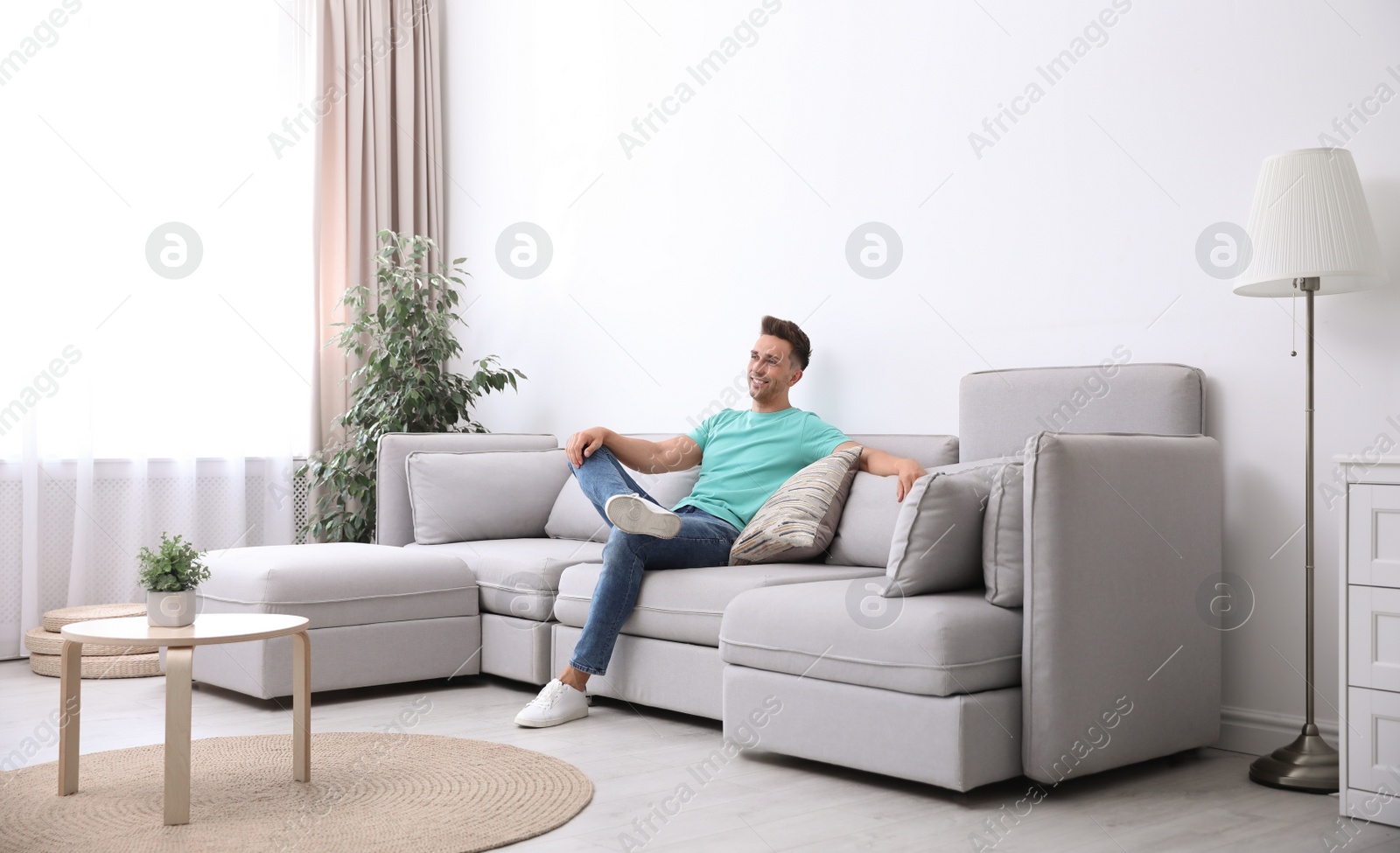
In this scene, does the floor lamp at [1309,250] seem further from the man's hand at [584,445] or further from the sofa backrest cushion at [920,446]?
the man's hand at [584,445]

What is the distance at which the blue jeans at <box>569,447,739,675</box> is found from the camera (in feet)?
Result: 10.5

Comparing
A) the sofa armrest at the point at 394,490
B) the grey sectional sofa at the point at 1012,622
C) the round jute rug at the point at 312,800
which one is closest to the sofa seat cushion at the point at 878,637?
the grey sectional sofa at the point at 1012,622

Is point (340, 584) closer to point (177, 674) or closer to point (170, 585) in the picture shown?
point (170, 585)

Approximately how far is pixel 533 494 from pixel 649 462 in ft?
2.68

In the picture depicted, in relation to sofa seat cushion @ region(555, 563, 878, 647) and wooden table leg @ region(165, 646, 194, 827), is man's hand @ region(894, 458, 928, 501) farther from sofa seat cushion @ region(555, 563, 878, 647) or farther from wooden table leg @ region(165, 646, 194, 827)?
wooden table leg @ region(165, 646, 194, 827)

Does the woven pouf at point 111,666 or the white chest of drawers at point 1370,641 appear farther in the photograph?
the woven pouf at point 111,666

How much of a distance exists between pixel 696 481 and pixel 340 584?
3.70 feet

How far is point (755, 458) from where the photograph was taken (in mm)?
3541

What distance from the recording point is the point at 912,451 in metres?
3.43

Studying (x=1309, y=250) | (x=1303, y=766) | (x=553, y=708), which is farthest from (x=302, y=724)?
(x=1309, y=250)

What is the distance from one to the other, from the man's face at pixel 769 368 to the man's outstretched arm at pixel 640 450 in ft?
0.96

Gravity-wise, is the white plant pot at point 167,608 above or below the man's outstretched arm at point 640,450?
below

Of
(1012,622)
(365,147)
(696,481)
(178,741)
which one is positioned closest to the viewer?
(178,741)

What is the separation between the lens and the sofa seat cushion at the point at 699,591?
3.04 meters
